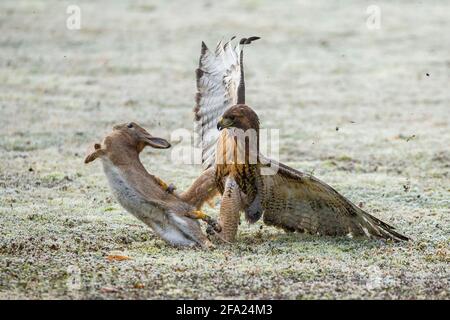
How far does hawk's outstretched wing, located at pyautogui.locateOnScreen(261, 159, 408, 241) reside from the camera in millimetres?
7652

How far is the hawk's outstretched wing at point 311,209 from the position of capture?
7652 millimetres

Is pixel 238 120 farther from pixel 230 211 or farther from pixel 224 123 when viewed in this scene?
pixel 230 211

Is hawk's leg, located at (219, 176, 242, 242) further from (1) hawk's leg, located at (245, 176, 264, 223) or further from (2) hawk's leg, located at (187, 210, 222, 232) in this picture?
(1) hawk's leg, located at (245, 176, 264, 223)

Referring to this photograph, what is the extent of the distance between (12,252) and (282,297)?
204cm

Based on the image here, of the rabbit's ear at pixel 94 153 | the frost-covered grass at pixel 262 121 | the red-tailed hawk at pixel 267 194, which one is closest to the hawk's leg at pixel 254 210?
the red-tailed hawk at pixel 267 194

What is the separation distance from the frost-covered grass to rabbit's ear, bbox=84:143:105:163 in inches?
25.0

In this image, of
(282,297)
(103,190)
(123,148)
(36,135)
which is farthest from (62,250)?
(36,135)

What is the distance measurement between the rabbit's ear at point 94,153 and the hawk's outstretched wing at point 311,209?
1.29 meters

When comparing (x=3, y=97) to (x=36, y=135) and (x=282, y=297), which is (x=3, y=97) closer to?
(x=36, y=135)

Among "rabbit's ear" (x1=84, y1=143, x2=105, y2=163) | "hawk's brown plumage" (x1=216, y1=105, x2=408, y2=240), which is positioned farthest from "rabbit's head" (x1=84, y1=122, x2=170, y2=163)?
"hawk's brown plumage" (x1=216, y1=105, x2=408, y2=240)

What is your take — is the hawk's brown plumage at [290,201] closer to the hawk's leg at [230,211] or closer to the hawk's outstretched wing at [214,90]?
the hawk's leg at [230,211]

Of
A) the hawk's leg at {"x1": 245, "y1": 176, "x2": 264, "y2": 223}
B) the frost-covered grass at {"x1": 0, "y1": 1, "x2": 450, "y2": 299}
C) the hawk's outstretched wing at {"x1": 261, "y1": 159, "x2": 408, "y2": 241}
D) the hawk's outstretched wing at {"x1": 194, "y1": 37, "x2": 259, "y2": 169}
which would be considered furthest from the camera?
the hawk's outstretched wing at {"x1": 194, "y1": 37, "x2": 259, "y2": 169}

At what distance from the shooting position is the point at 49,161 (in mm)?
10797

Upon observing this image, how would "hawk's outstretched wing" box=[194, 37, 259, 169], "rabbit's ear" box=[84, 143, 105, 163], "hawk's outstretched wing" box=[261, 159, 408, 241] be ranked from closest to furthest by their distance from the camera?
1. "rabbit's ear" box=[84, 143, 105, 163]
2. "hawk's outstretched wing" box=[261, 159, 408, 241]
3. "hawk's outstretched wing" box=[194, 37, 259, 169]
